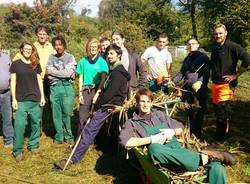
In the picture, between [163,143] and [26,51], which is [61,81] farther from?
[163,143]

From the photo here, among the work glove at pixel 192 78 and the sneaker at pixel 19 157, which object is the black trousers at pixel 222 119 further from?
the sneaker at pixel 19 157

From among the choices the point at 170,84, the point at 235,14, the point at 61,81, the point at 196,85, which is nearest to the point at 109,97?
the point at 170,84

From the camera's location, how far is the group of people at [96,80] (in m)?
6.30

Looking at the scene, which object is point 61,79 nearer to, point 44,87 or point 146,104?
point 44,87

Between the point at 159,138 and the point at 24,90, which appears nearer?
the point at 159,138

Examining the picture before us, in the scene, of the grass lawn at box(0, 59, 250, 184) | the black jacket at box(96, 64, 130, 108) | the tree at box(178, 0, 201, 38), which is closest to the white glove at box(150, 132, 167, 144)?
the grass lawn at box(0, 59, 250, 184)

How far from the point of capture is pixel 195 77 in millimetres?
6762

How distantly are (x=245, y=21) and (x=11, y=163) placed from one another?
10770mm

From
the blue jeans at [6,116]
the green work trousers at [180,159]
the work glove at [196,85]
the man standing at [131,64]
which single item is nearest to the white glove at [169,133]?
the green work trousers at [180,159]

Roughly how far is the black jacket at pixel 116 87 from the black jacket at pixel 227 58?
1.54 m

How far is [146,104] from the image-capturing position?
5.03 meters

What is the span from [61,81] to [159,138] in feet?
9.42

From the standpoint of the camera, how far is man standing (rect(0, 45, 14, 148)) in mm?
6859

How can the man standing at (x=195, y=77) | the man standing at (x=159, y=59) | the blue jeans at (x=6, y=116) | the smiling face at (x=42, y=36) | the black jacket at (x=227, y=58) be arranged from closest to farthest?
1. the black jacket at (x=227, y=58)
2. the man standing at (x=195, y=77)
3. the blue jeans at (x=6, y=116)
4. the smiling face at (x=42, y=36)
5. the man standing at (x=159, y=59)
